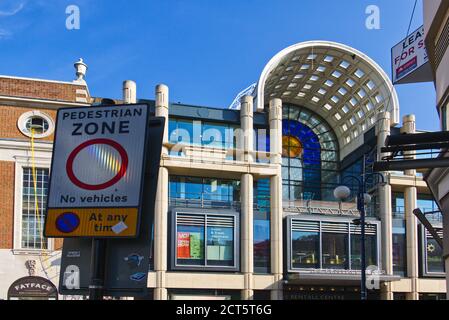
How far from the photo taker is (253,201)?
42219 millimetres

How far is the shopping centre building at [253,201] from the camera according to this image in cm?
3666

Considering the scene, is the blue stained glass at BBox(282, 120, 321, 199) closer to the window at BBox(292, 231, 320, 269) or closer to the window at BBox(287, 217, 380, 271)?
the window at BBox(287, 217, 380, 271)

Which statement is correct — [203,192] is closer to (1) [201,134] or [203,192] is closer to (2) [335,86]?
(1) [201,134]

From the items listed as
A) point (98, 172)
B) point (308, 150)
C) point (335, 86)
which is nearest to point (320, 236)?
point (308, 150)

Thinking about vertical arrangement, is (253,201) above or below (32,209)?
above

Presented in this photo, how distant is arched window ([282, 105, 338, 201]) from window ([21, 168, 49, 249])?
17.6m

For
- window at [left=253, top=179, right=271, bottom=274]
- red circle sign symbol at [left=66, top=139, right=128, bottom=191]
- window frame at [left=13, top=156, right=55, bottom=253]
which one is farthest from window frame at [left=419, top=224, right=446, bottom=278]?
red circle sign symbol at [left=66, top=139, right=128, bottom=191]

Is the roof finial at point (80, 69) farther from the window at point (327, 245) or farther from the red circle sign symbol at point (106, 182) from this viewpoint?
the red circle sign symbol at point (106, 182)

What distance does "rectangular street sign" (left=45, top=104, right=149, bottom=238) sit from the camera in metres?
5.23

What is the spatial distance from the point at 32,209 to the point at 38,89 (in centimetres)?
684

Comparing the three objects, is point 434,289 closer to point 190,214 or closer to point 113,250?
point 190,214

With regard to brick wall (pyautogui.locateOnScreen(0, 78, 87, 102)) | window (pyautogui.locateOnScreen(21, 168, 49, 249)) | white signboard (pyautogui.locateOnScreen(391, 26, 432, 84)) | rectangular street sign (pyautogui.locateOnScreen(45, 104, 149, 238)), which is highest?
brick wall (pyautogui.locateOnScreen(0, 78, 87, 102))
